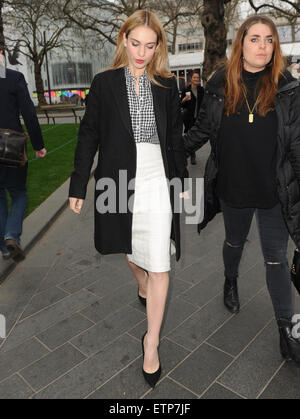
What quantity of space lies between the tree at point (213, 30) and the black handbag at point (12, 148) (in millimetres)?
7587

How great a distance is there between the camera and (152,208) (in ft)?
8.29

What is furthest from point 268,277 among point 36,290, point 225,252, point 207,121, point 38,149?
point 38,149

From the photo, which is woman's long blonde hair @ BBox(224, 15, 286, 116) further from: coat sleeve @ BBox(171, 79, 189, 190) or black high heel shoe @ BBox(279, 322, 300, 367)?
black high heel shoe @ BBox(279, 322, 300, 367)

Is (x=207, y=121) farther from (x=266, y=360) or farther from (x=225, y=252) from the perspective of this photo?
(x=266, y=360)

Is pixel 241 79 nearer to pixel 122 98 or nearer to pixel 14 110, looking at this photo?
pixel 122 98

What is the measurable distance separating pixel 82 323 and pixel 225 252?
124 centimetres

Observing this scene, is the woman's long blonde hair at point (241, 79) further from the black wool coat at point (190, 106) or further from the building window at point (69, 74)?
the building window at point (69, 74)

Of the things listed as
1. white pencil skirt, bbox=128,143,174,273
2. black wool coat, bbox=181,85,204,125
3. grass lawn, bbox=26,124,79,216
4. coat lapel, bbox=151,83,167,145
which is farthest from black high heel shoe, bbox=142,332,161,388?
black wool coat, bbox=181,85,204,125

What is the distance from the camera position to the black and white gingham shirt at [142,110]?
2.45m

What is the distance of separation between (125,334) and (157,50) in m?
1.97

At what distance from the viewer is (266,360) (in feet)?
8.81

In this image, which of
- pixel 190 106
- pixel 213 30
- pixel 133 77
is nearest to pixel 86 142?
pixel 133 77
